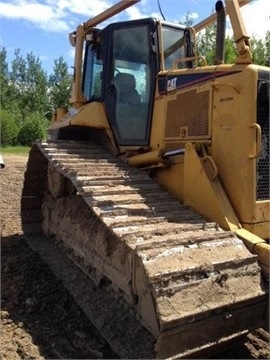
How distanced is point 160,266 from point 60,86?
1741 inches

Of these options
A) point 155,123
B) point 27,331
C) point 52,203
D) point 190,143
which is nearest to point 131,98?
point 155,123

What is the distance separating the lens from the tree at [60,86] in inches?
1747

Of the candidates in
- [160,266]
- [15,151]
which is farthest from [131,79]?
[15,151]

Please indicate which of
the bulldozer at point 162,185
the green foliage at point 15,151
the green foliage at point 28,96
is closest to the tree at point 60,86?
the green foliage at point 28,96

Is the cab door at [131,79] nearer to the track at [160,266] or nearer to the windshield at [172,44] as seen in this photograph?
the windshield at [172,44]

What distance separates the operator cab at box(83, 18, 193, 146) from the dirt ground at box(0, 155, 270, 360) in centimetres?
167

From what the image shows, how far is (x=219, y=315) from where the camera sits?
2.96m

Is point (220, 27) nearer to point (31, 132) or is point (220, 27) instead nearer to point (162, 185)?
point (162, 185)

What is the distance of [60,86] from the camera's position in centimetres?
4538

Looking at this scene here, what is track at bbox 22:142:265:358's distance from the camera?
284 centimetres

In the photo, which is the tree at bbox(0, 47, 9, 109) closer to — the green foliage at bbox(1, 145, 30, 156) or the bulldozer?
the green foliage at bbox(1, 145, 30, 156)

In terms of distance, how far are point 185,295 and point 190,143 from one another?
149 cm

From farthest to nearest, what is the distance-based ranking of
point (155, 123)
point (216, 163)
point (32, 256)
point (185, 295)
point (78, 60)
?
1. point (78, 60)
2. point (32, 256)
3. point (155, 123)
4. point (216, 163)
5. point (185, 295)

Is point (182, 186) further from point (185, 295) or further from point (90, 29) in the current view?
point (90, 29)
